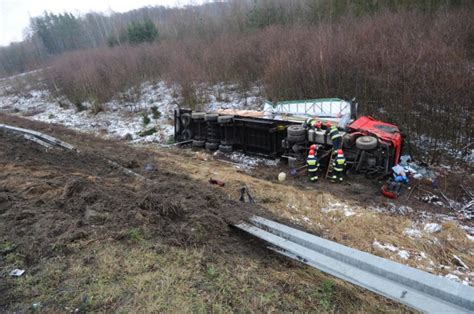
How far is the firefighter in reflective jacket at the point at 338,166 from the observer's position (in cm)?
754

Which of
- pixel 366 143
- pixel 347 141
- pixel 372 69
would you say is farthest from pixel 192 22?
pixel 366 143

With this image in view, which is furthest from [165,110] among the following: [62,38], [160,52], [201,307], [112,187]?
[62,38]

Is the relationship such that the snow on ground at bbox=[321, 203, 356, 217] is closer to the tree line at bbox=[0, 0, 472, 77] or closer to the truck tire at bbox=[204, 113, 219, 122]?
the truck tire at bbox=[204, 113, 219, 122]

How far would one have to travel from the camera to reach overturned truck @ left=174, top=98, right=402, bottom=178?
7477 mm

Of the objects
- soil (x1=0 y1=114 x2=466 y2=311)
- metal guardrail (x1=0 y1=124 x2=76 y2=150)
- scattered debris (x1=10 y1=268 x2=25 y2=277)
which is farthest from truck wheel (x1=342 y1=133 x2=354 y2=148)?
metal guardrail (x1=0 y1=124 x2=76 y2=150)

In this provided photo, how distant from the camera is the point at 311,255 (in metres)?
3.14

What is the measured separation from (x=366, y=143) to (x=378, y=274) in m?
4.94

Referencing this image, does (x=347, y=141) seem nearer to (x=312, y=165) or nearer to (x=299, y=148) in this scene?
(x=312, y=165)

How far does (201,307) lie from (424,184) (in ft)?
22.1

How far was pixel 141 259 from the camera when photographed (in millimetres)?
3248

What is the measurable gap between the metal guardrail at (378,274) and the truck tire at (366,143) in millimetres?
4341

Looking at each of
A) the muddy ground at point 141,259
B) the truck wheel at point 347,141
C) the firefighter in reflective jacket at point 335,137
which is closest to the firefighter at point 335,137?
the firefighter in reflective jacket at point 335,137

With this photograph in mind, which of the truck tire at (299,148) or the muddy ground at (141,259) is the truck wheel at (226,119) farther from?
the muddy ground at (141,259)

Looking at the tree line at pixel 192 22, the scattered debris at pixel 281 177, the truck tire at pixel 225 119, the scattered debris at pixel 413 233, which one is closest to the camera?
the scattered debris at pixel 413 233
